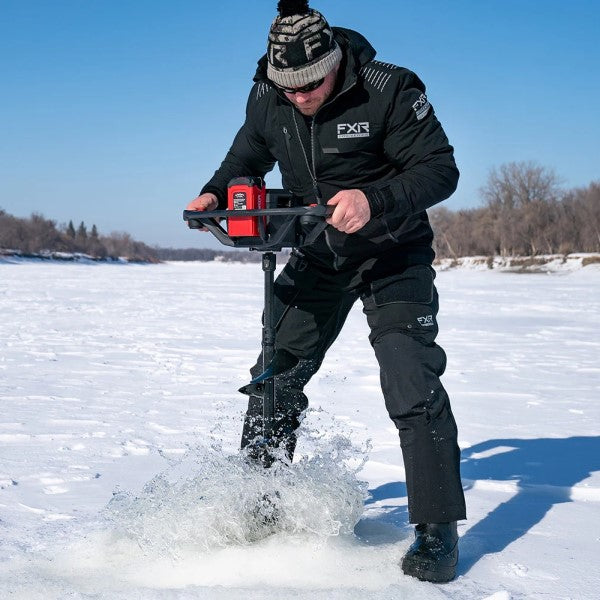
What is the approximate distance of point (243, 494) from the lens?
2287mm

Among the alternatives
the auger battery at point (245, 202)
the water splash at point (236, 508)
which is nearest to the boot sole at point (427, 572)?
the water splash at point (236, 508)

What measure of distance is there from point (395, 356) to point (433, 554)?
2.01ft

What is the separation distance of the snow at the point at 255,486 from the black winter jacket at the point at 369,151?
0.78 metres

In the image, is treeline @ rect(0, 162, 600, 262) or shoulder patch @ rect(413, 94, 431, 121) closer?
shoulder patch @ rect(413, 94, 431, 121)

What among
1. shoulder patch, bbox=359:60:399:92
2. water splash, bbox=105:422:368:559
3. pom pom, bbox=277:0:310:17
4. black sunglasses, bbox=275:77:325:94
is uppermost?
pom pom, bbox=277:0:310:17

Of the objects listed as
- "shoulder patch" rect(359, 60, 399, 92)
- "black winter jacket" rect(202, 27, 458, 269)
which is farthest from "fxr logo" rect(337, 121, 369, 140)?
"shoulder patch" rect(359, 60, 399, 92)

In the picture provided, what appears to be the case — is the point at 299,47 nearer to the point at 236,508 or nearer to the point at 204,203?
the point at 204,203

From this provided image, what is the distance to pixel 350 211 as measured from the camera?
1979mm

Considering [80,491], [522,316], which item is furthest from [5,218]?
[80,491]

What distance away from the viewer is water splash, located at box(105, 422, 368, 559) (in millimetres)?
2225

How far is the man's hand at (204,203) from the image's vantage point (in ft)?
8.05

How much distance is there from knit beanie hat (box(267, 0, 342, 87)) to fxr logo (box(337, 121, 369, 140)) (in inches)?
7.2

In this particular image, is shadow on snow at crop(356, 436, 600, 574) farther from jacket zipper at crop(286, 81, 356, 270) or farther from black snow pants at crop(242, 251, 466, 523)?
jacket zipper at crop(286, 81, 356, 270)

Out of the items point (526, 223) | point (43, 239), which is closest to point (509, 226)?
point (526, 223)
